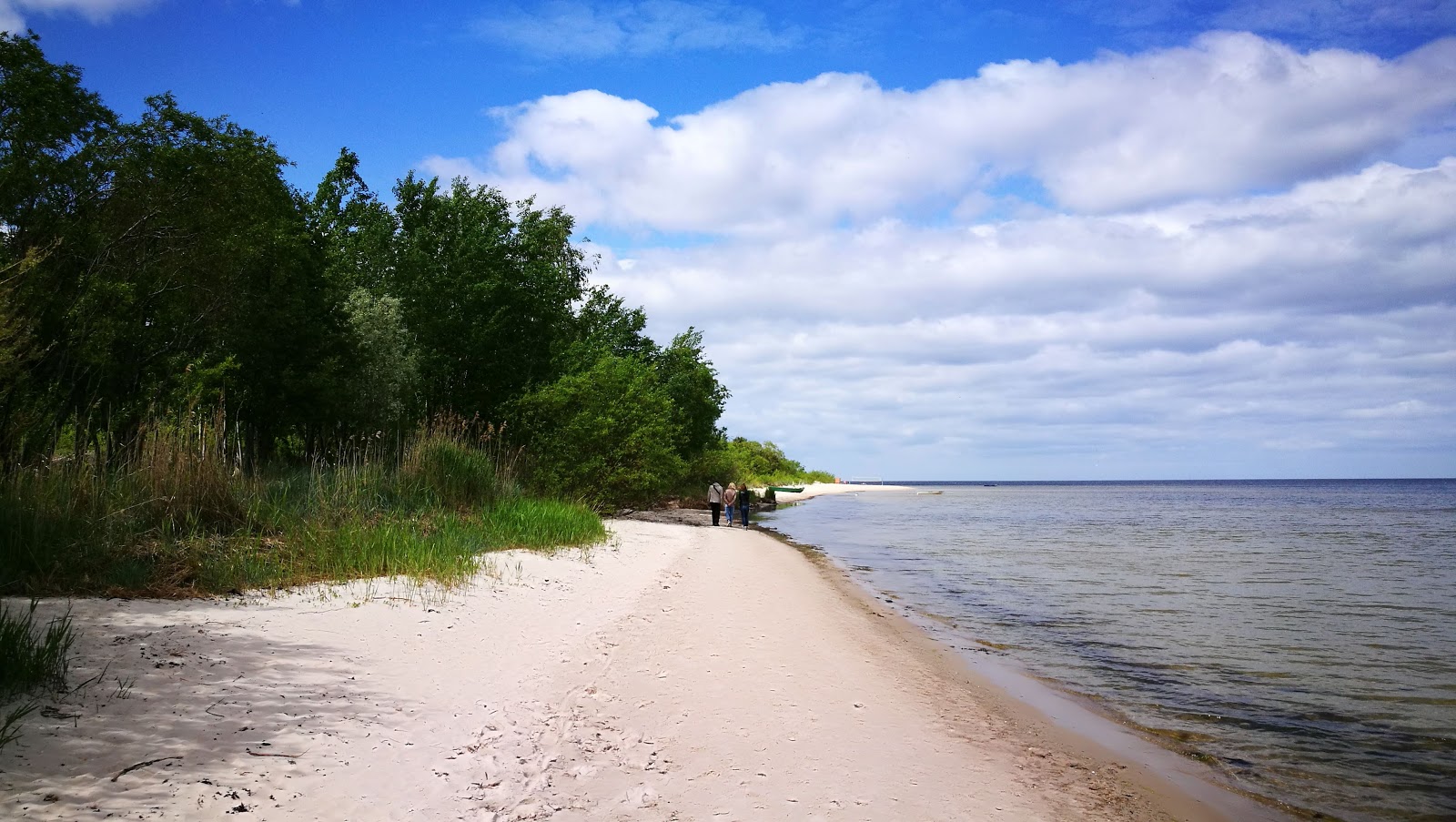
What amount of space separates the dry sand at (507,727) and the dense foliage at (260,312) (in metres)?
5.40

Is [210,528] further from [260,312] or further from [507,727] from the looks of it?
[260,312]

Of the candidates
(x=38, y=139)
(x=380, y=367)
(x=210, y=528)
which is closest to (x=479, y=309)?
(x=380, y=367)

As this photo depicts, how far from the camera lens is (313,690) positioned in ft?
18.7

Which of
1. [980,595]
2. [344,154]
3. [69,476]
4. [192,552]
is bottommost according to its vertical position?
[980,595]

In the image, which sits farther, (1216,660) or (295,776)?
(1216,660)

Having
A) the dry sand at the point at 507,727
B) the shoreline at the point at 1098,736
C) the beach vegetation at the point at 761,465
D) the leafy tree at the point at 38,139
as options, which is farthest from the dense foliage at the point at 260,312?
the beach vegetation at the point at 761,465

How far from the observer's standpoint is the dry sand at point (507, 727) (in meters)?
4.28

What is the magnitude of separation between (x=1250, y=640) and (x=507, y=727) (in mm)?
11540

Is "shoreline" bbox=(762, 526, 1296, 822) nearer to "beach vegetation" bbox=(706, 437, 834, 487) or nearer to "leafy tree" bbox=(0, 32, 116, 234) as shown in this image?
"leafy tree" bbox=(0, 32, 116, 234)

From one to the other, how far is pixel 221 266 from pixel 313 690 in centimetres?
2102

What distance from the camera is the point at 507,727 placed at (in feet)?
18.3

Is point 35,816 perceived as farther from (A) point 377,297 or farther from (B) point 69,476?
(A) point 377,297

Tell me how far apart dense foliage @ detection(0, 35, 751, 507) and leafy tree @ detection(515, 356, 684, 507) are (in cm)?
8

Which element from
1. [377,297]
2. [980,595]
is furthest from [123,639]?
[377,297]
